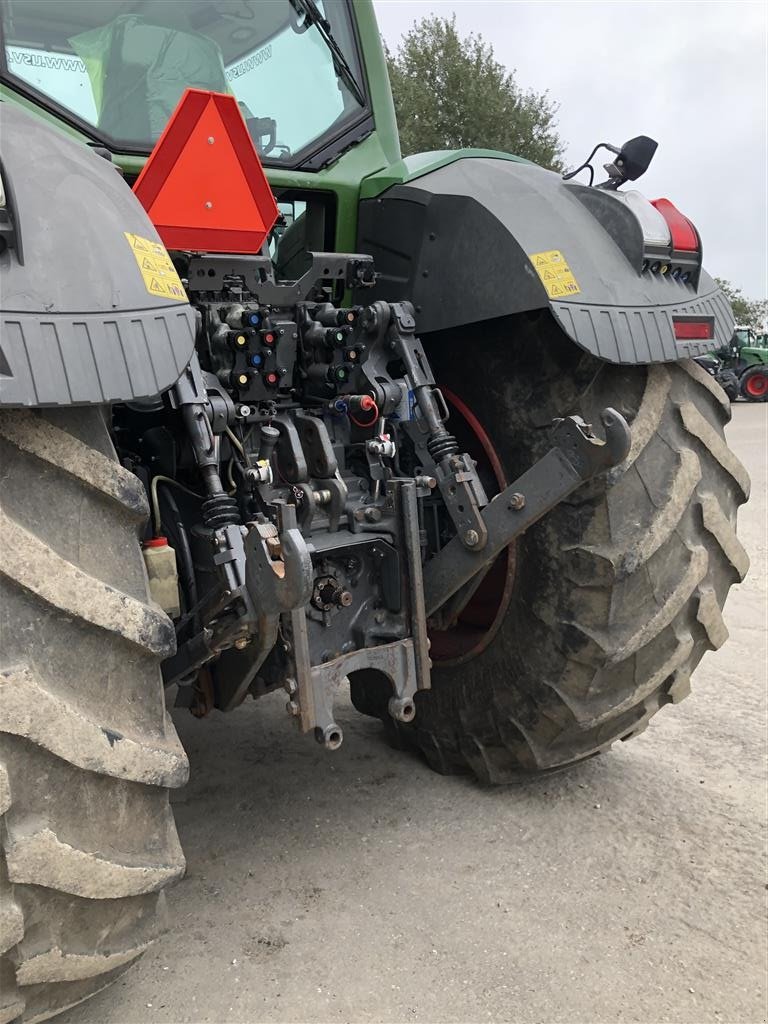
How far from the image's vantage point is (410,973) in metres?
2.05

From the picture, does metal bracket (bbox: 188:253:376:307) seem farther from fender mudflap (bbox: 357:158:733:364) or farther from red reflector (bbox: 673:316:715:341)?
red reflector (bbox: 673:316:715:341)

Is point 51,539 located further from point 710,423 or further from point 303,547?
point 710,423

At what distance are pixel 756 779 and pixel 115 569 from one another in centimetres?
224

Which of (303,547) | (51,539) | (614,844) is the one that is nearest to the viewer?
(51,539)

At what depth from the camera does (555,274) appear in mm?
2082

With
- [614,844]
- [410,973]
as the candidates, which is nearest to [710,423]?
[614,844]

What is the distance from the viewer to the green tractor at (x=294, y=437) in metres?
1.48

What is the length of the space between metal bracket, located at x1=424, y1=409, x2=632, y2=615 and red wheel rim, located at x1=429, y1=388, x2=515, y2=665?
328mm

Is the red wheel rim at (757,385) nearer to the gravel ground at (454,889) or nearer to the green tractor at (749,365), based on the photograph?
the green tractor at (749,365)

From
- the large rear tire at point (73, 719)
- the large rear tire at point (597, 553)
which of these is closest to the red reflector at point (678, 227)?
the large rear tire at point (597, 553)

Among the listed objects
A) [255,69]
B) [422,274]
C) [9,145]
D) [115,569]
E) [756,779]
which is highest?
[255,69]

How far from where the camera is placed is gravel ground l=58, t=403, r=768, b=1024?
198 cm

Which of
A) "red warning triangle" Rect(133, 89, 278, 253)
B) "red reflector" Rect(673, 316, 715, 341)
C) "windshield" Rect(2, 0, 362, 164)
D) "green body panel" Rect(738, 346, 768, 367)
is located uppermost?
"windshield" Rect(2, 0, 362, 164)

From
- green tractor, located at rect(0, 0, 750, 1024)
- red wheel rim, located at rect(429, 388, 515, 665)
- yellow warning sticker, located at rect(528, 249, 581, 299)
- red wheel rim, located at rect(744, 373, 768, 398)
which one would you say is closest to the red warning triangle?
green tractor, located at rect(0, 0, 750, 1024)
